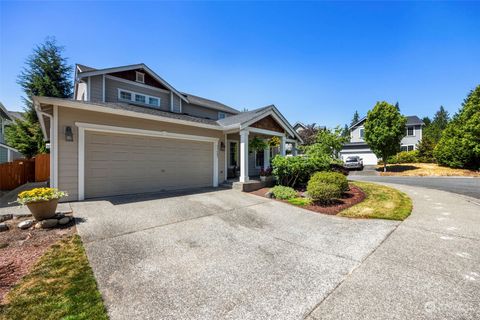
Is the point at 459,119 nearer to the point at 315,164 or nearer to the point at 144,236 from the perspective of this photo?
the point at 315,164

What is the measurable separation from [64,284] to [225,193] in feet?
22.2

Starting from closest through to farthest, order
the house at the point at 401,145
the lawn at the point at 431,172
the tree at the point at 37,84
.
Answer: the lawn at the point at 431,172 < the tree at the point at 37,84 < the house at the point at 401,145

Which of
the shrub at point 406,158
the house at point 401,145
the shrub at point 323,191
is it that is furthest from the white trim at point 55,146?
the shrub at point 406,158

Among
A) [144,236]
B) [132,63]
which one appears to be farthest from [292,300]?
[132,63]

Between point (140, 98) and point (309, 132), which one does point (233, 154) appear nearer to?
point (140, 98)

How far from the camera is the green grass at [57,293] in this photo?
2.28m

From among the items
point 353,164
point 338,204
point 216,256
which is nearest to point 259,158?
point 338,204

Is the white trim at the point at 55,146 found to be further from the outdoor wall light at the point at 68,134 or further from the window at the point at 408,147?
the window at the point at 408,147

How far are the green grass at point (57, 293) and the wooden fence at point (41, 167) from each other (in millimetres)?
12749

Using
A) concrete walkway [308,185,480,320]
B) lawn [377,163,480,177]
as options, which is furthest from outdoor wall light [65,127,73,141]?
lawn [377,163,480,177]

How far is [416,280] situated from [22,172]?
17.1 m

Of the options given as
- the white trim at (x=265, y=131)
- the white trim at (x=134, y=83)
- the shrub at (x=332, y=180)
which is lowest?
the shrub at (x=332, y=180)

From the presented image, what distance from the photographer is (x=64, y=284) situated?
2.82 m

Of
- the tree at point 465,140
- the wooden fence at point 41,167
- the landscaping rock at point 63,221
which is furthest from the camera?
the tree at point 465,140
